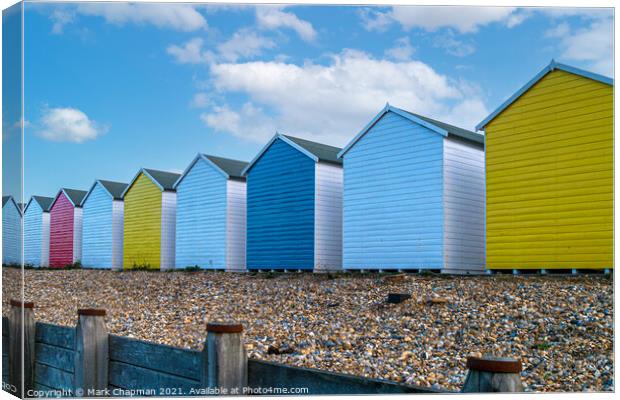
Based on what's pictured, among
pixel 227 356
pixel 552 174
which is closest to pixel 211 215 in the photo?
pixel 552 174

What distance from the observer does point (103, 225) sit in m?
25.3

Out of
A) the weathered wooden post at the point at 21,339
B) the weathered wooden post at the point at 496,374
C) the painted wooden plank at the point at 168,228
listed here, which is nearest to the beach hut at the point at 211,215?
the painted wooden plank at the point at 168,228

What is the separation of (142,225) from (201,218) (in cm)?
303

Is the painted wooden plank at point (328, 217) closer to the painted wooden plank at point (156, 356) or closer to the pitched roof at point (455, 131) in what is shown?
the pitched roof at point (455, 131)

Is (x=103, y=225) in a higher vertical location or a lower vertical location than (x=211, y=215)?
lower

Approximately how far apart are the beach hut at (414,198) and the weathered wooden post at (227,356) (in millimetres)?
11825

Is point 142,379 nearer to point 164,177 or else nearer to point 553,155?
point 553,155

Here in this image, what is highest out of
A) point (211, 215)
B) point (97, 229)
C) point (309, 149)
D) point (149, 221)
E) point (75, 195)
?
point (309, 149)

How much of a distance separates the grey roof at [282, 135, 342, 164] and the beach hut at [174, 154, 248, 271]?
318 cm

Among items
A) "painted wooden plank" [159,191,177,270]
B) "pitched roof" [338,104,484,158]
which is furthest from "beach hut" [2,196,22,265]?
"painted wooden plank" [159,191,177,270]

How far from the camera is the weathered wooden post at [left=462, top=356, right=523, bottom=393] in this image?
2912mm

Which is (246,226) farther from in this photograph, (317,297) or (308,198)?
(317,297)

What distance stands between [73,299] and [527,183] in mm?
10192

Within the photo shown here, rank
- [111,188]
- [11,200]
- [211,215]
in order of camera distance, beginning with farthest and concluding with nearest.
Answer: [111,188], [211,215], [11,200]
